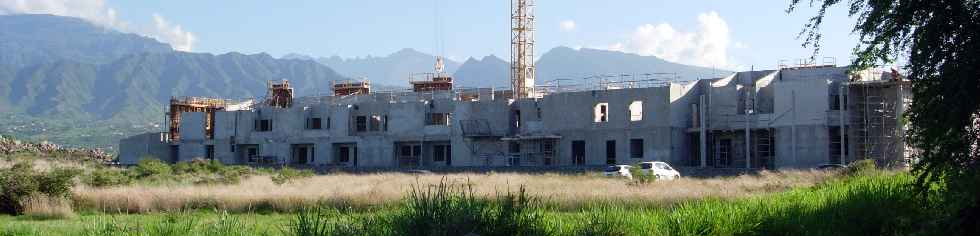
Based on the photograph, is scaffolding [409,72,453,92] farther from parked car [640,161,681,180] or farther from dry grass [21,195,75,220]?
dry grass [21,195,75,220]

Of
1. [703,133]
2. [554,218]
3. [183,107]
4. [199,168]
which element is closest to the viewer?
[554,218]

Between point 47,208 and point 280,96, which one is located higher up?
point 280,96

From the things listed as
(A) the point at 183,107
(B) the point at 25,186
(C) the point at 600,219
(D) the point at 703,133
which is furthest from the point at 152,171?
(C) the point at 600,219

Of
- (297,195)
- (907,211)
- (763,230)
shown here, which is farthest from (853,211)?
(297,195)

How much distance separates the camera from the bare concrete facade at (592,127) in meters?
51.3

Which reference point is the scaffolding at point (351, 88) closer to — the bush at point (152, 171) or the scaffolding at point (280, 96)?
the scaffolding at point (280, 96)

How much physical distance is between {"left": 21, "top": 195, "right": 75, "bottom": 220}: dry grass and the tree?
16908mm

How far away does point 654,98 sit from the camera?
2228 inches

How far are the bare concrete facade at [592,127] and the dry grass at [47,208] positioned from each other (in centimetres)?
3426

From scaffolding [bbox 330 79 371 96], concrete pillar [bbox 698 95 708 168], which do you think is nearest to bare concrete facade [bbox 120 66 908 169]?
concrete pillar [bbox 698 95 708 168]

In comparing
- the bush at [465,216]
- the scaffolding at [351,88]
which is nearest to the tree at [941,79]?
the bush at [465,216]

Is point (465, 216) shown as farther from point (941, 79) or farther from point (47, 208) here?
point (47, 208)

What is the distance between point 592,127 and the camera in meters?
58.9

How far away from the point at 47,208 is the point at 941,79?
18489mm
